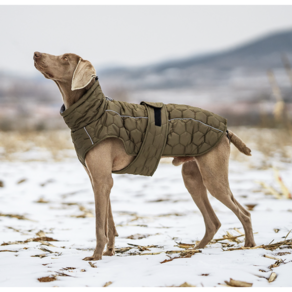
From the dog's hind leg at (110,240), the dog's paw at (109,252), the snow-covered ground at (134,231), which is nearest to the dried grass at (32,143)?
the snow-covered ground at (134,231)

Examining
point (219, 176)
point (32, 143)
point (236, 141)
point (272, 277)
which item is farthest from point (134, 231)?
point (32, 143)

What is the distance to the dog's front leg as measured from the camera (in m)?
3.22

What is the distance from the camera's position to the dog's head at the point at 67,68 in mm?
3291

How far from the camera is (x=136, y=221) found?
512cm

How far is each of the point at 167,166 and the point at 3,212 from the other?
506 cm

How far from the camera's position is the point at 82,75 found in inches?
130

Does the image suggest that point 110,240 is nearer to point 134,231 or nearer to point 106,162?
point 106,162

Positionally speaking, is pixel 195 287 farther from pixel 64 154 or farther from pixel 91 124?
pixel 64 154

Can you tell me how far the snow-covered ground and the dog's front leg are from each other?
0.66 feet

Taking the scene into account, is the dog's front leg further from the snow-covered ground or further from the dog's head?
the dog's head

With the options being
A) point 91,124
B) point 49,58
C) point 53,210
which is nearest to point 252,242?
point 91,124

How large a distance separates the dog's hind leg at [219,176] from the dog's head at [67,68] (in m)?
→ 1.31

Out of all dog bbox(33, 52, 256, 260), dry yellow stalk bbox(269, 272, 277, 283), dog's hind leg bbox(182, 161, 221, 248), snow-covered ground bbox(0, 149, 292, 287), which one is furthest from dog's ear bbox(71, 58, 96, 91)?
dry yellow stalk bbox(269, 272, 277, 283)

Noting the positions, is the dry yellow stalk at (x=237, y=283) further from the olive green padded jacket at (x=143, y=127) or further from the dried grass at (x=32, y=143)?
Answer: the dried grass at (x=32, y=143)
